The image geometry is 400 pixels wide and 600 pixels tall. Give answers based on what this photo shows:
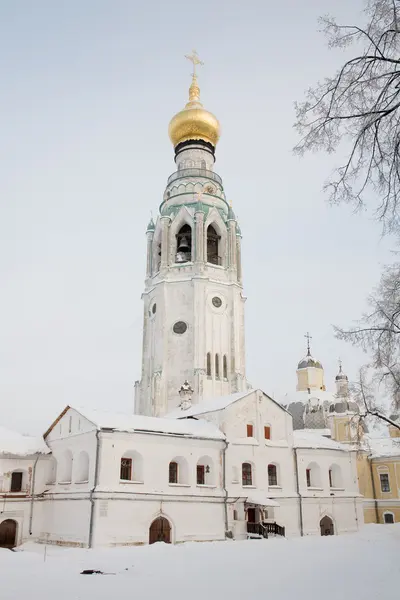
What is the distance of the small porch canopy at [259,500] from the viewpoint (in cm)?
2970

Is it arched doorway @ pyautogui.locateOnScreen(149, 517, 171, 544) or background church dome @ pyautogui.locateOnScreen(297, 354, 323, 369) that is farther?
background church dome @ pyautogui.locateOnScreen(297, 354, 323, 369)

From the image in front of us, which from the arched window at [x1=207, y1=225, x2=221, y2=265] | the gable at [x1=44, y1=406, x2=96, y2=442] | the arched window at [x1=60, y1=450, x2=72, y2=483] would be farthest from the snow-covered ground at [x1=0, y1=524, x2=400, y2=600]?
the arched window at [x1=207, y1=225, x2=221, y2=265]

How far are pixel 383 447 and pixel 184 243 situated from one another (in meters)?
23.5

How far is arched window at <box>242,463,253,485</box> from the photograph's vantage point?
1237 inches

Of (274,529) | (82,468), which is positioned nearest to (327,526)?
(274,529)

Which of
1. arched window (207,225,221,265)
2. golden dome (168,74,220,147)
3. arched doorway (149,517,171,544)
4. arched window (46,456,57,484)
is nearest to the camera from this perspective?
arched doorway (149,517,171,544)

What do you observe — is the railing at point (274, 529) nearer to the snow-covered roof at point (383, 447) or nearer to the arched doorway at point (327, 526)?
the arched doorway at point (327, 526)

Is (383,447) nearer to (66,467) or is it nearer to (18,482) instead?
(66,467)

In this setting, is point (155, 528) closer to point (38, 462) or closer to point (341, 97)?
point (38, 462)

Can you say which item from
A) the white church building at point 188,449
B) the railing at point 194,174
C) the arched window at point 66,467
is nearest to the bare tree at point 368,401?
the white church building at point 188,449

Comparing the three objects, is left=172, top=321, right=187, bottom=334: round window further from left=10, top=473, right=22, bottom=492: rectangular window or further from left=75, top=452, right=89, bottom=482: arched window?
left=10, top=473, right=22, bottom=492: rectangular window

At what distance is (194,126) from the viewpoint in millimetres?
51344

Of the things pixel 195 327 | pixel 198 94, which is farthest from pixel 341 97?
pixel 198 94

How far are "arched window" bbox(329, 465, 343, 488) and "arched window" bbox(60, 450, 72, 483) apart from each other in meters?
16.8
